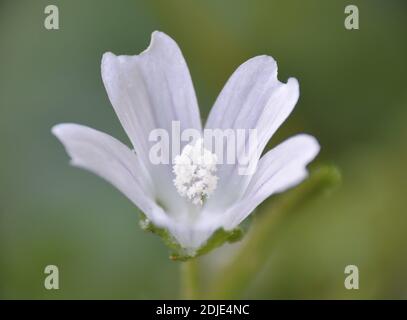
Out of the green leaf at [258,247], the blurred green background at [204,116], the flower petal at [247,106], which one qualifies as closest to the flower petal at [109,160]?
the flower petal at [247,106]

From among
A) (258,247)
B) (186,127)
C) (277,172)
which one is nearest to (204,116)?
(258,247)

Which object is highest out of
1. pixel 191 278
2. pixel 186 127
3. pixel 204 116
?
pixel 204 116

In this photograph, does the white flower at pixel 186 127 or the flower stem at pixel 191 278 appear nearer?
the white flower at pixel 186 127

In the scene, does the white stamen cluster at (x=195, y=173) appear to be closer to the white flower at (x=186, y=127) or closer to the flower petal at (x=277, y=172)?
the white flower at (x=186, y=127)

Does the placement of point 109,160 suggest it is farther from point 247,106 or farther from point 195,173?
point 247,106

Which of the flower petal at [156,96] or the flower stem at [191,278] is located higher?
the flower petal at [156,96]
